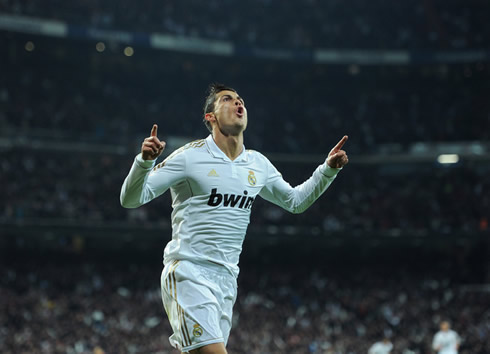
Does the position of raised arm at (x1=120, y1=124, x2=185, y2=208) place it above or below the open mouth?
below

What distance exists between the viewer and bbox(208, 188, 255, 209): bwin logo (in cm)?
509

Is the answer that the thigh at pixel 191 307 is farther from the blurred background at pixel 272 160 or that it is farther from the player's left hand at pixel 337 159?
the blurred background at pixel 272 160

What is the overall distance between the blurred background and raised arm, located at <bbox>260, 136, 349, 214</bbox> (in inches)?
714

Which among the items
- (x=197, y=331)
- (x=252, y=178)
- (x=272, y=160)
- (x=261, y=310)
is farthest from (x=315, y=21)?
(x=197, y=331)

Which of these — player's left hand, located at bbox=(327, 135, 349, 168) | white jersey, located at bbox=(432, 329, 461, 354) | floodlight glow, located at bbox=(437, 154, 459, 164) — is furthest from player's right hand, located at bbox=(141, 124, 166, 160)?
floodlight glow, located at bbox=(437, 154, 459, 164)

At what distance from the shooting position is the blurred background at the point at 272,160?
2556cm

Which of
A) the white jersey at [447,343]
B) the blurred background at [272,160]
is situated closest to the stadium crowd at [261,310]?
the blurred background at [272,160]

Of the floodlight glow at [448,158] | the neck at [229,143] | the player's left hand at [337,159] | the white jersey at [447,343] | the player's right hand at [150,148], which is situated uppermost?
the floodlight glow at [448,158]

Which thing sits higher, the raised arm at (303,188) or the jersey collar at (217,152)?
the jersey collar at (217,152)

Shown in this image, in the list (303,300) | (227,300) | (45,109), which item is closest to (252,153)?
(227,300)

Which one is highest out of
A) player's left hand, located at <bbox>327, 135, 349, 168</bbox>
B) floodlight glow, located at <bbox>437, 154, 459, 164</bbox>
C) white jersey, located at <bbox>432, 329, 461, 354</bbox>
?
floodlight glow, located at <bbox>437, 154, 459, 164</bbox>

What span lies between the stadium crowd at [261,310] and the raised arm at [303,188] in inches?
708

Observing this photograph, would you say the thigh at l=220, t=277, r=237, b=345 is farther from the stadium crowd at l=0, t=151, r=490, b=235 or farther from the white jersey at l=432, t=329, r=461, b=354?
the stadium crowd at l=0, t=151, r=490, b=235

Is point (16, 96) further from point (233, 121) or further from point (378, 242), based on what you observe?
point (233, 121)
